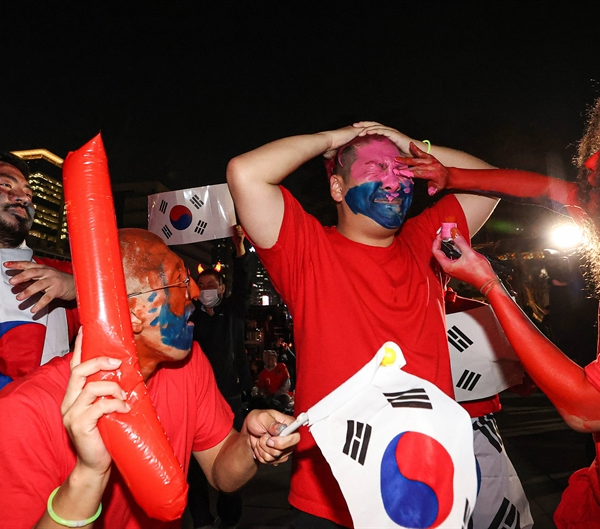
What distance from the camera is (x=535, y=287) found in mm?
21328

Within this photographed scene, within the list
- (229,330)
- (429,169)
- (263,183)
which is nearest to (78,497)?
(263,183)

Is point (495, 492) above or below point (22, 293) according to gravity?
below

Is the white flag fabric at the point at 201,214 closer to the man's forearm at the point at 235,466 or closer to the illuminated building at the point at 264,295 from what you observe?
the man's forearm at the point at 235,466

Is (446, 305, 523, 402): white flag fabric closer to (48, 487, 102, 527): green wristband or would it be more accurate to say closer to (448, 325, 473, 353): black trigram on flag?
(448, 325, 473, 353): black trigram on flag

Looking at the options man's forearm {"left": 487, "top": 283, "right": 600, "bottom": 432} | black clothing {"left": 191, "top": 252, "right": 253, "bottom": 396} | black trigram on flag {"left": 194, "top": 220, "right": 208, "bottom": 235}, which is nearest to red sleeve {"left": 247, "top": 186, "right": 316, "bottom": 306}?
man's forearm {"left": 487, "top": 283, "right": 600, "bottom": 432}

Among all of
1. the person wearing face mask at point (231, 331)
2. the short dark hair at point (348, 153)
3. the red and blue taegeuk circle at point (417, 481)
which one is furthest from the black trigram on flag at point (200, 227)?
the red and blue taegeuk circle at point (417, 481)

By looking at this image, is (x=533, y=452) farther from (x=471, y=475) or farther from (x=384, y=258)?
(x=471, y=475)

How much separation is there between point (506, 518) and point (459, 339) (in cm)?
109

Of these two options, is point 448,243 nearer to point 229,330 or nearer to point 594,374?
point 594,374

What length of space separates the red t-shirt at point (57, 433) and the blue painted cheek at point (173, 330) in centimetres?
29

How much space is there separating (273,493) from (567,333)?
416 cm

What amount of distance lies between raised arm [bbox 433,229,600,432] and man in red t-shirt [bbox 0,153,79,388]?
2.27 metres

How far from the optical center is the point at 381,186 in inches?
98.4

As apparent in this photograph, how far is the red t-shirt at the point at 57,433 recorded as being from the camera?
142 centimetres
